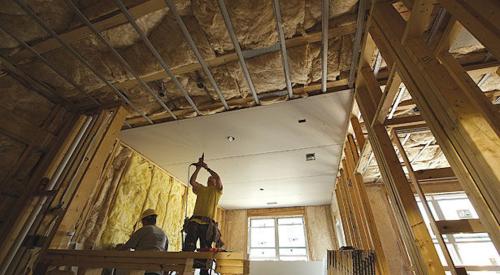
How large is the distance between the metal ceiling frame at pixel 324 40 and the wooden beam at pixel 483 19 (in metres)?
0.96

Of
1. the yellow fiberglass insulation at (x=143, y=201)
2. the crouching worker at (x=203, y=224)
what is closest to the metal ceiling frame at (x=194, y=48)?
the crouching worker at (x=203, y=224)

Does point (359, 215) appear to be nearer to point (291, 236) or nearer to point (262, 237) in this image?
point (291, 236)

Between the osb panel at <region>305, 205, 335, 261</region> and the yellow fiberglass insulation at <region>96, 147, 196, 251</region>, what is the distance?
3587 mm

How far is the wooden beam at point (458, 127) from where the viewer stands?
0.98 metres

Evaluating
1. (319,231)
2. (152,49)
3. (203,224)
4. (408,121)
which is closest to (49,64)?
(152,49)

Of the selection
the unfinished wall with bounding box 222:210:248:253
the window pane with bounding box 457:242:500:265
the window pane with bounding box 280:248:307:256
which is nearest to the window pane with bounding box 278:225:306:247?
the window pane with bounding box 280:248:307:256

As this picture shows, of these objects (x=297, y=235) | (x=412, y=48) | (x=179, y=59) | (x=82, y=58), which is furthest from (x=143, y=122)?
(x=297, y=235)

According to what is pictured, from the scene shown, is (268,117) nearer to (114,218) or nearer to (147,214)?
(147,214)

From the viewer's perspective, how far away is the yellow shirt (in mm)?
2942

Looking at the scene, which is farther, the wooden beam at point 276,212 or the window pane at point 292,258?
the wooden beam at point 276,212

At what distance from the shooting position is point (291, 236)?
22.4 ft

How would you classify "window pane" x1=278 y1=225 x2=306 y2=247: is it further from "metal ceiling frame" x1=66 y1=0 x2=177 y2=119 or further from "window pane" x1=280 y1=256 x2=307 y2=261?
"metal ceiling frame" x1=66 y1=0 x2=177 y2=119

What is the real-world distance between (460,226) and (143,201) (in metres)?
4.30

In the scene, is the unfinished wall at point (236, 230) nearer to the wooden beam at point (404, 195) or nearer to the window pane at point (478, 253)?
the window pane at point (478, 253)
